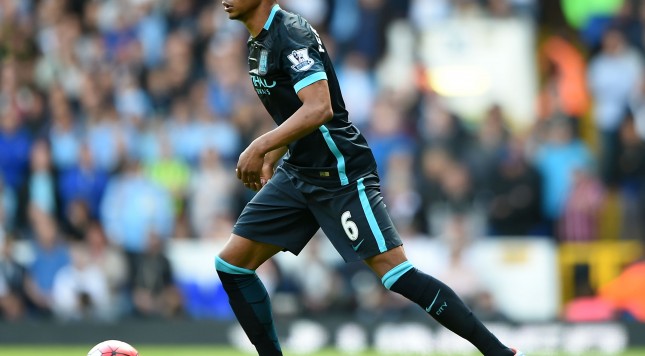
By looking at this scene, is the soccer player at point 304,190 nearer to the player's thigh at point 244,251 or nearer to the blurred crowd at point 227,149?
the player's thigh at point 244,251

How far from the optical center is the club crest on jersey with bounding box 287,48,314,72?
20.3ft

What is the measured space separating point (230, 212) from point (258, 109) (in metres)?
1.36

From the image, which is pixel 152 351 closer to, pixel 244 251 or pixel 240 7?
pixel 244 251

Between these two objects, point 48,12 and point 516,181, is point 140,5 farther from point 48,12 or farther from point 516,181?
point 516,181

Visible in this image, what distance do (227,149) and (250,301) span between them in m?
6.25

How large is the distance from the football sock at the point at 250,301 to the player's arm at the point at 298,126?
77 centimetres

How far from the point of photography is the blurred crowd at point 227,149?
11945 millimetres

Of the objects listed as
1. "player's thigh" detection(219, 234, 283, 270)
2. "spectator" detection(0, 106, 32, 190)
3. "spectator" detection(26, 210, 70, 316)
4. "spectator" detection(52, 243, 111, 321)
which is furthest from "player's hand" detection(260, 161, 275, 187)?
"spectator" detection(0, 106, 32, 190)

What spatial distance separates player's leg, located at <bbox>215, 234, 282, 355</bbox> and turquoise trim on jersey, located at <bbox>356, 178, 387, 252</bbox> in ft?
1.85

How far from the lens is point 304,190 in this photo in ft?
21.7

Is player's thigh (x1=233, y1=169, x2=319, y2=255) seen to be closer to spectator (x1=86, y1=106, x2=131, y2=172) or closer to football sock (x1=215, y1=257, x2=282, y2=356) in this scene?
football sock (x1=215, y1=257, x2=282, y2=356)

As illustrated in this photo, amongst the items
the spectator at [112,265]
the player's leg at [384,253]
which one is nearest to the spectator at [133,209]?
the spectator at [112,265]

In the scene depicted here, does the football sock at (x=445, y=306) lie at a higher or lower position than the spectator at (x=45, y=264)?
higher

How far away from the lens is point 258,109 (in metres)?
13.1
